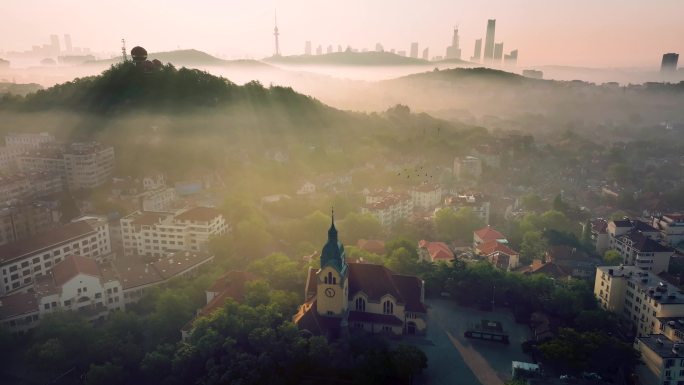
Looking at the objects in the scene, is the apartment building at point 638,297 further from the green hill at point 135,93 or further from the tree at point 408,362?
the green hill at point 135,93

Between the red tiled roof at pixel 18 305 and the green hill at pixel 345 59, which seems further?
the green hill at pixel 345 59

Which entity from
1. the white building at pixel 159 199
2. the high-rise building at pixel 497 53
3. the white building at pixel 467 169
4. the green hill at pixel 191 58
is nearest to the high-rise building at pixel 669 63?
the high-rise building at pixel 497 53

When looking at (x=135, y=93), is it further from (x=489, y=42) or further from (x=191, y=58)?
(x=489, y=42)

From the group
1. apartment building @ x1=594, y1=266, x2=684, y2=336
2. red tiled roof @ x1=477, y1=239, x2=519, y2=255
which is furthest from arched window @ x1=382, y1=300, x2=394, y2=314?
red tiled roof @ x1=477, y1=239, x2=519, y2=255

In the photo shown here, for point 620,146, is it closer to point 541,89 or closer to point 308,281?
point 541,89

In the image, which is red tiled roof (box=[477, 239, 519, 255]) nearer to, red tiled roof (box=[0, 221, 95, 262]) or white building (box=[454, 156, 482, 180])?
white building (box=[454, 156, 482, 180])

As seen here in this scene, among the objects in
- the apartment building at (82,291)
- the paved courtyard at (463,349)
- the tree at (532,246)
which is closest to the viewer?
the paved courtyard at (463,349)

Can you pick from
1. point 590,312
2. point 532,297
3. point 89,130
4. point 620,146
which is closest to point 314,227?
point 532,297

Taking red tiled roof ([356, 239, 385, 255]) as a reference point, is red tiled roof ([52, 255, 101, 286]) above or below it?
above
